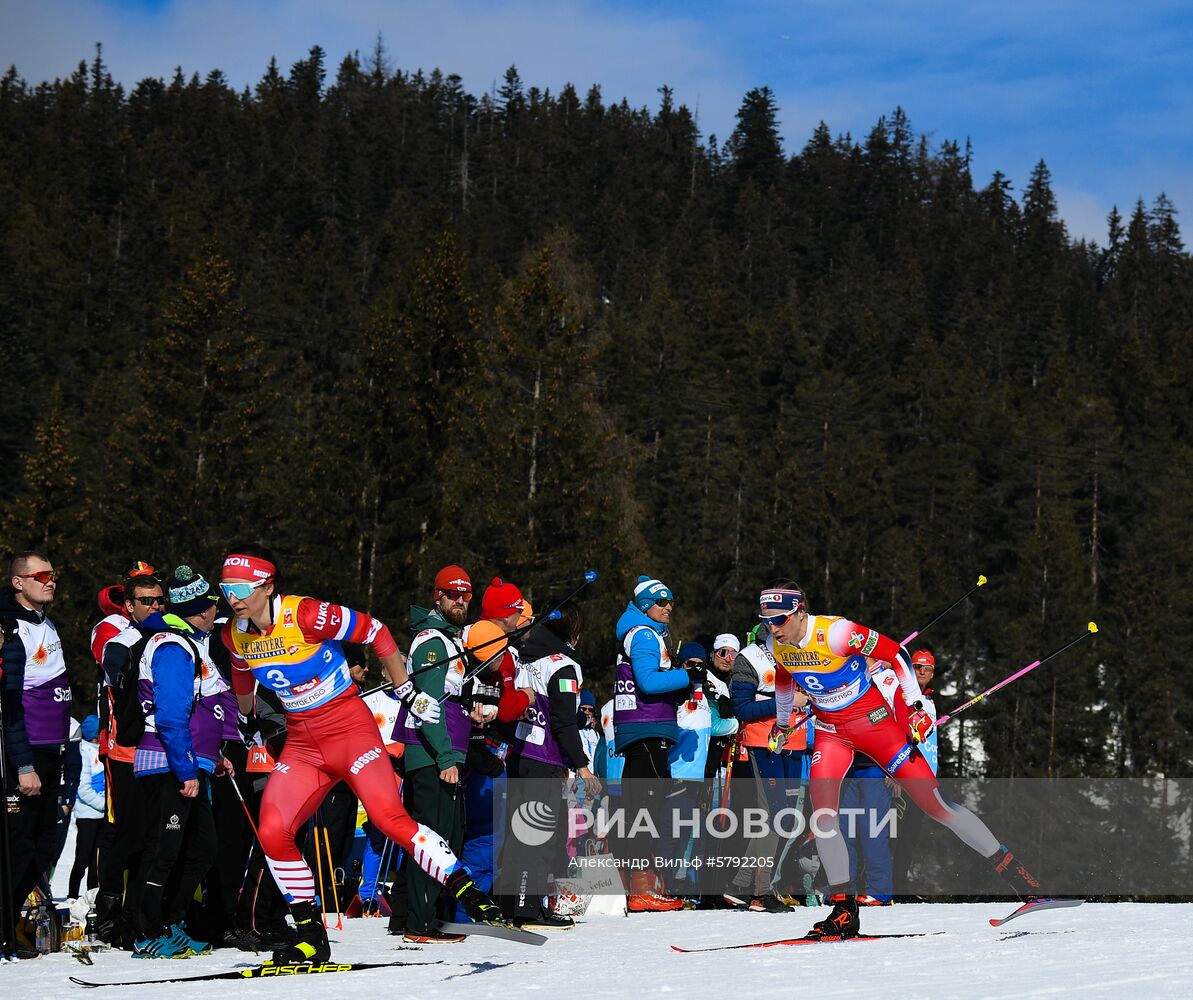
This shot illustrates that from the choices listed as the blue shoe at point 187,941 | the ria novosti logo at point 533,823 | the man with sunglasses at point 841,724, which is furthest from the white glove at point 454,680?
the blue shoe at point 187,941

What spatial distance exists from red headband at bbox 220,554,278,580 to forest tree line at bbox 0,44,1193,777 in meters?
27.7

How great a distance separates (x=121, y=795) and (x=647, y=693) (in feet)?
12.0

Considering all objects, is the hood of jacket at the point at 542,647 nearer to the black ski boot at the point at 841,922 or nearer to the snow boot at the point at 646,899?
the snow boot at the point at 646,899

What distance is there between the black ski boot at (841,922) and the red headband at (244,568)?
3.41 meters

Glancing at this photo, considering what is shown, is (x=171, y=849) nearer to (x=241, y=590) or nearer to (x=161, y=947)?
(x=161, y=947)

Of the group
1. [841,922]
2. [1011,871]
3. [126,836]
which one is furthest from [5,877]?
[1011,871]

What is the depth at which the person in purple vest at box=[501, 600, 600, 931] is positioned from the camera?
30.7 feet

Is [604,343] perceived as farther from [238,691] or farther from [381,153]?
[381,153]

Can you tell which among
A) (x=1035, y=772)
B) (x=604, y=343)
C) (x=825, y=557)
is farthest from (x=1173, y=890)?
(x=604, y=343)

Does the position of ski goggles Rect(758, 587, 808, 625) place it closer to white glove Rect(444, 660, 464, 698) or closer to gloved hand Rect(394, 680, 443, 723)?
white glove Rect(444, 660, 464, 698)

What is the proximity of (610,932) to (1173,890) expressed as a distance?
41595 mm

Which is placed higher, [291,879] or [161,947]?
[291,879]

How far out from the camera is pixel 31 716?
26.6ft

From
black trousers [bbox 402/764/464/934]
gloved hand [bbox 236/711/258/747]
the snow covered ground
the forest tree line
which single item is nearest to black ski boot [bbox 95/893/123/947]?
the snow covered ground
